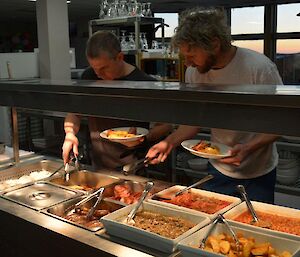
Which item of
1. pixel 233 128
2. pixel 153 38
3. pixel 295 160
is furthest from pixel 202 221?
pixel 153 38

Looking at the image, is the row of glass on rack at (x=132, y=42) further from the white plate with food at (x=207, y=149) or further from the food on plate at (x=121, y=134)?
the white plate with food at (x=207, y=149)

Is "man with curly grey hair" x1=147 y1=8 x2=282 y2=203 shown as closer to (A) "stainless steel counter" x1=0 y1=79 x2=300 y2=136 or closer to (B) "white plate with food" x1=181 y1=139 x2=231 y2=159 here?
(B) "white plate with food" x1=181 y1=139 x2=231 y2=159

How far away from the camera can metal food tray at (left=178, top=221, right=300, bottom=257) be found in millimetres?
1110

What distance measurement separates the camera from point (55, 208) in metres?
1.56

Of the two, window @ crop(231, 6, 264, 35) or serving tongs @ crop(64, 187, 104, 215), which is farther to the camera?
window @ crop(231, 6, 264, 35)

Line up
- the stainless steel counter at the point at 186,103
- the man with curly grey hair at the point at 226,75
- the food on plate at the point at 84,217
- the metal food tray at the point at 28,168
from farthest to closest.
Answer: the metal food tray at the point at 28,168 → the man with curly grey hair at the point at 226,75 → the food on plate at the point at 84,217 → the stainless steel counter at the point at 186,103

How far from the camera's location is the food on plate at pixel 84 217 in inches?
56.3

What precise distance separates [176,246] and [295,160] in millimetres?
2722

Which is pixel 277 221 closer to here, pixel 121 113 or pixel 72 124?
pixel 121 113

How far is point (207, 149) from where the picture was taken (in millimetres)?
1545

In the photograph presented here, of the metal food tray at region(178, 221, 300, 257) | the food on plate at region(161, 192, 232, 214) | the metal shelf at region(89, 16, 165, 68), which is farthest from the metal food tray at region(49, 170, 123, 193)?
the metal shelf at region(89, 16, 165, 68)

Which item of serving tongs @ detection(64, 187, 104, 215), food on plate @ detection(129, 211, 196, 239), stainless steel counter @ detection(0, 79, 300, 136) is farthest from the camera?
serving tongs @ detection(64, 187, 104, 215)

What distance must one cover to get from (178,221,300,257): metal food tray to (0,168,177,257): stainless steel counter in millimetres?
48

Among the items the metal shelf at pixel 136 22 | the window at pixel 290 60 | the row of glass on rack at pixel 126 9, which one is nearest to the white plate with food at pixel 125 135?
the metal shelf at pixel 136 22
